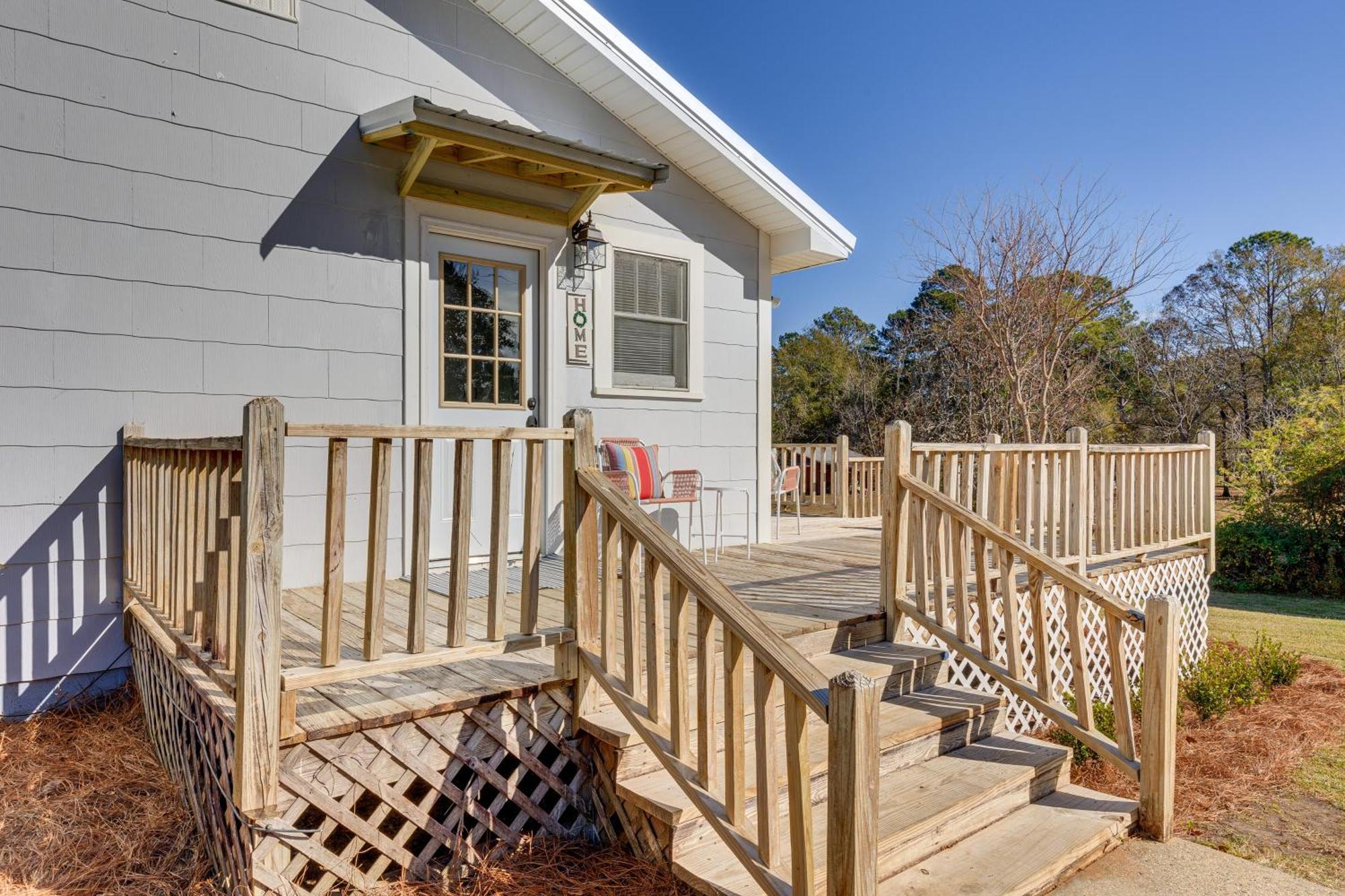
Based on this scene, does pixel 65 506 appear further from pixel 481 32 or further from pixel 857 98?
pixel 857 98

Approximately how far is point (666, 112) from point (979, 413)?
38.9ft

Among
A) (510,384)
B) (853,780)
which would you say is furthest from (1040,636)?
(510,384)

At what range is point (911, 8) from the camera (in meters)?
11.7

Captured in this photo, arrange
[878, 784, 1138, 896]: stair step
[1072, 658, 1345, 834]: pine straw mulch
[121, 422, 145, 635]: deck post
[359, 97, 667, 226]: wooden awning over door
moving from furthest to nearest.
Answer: [359, 97, 667, 226]: wooden awning over door < [121, 422, 145, 635]: deck post < [1072, 658, 1345, 834]: pine straw mulch < [878, 784, 1138, 896]: stair step

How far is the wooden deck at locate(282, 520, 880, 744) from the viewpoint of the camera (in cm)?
259

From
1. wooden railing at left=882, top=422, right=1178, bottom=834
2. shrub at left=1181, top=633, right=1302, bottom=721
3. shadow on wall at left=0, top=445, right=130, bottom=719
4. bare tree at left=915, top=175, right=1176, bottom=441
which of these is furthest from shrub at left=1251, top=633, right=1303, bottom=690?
shadow on wall at left=0, top=445, right=130, bottom=719

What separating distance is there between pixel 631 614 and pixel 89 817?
7.06ft

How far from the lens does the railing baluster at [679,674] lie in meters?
2.38

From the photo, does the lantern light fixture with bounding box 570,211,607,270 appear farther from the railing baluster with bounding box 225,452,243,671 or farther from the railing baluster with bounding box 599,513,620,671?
the railing baluster with bounding box 225,452,243,671

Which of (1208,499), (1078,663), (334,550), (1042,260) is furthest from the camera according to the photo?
(1042,260)

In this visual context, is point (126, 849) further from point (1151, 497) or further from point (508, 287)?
point (1151, 497)

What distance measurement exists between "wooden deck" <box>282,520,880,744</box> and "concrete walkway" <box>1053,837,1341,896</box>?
1.37m

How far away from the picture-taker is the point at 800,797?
1934 millimetres

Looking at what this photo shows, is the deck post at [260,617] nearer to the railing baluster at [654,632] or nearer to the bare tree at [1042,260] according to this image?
the railing baluster at [654,632]
